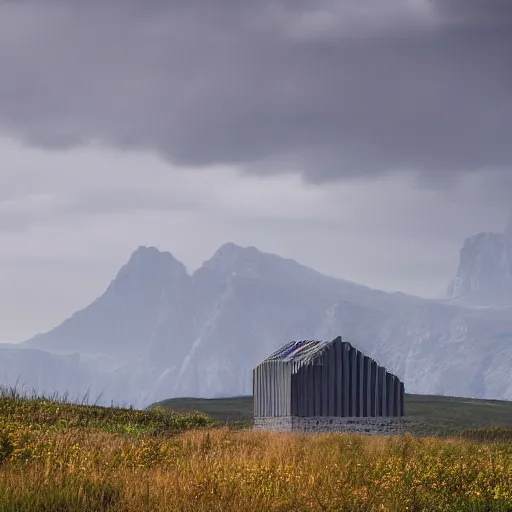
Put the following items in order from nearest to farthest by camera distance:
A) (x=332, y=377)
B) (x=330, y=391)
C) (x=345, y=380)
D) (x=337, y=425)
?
(x=337, y=425), (x=330, y=391), (x=332, y=377), (x=345, y=380)

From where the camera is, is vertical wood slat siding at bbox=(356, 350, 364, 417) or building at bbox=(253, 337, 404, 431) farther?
vertical wood slat siding at bbox=(356, 350, 364, 417)

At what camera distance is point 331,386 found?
39.4 m

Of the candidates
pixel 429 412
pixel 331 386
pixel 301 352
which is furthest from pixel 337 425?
pixel 429 412

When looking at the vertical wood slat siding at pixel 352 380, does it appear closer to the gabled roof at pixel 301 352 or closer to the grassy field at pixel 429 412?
the gabled roof at pixel 301 352

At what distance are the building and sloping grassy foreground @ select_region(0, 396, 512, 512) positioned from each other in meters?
13.9

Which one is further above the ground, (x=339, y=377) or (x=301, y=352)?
(x=301, y=352)

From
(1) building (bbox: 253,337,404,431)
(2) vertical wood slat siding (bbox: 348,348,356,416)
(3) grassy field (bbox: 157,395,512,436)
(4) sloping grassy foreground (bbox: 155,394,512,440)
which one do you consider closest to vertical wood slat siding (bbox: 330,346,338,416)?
(1) building (bbox: 253,337,404,431)

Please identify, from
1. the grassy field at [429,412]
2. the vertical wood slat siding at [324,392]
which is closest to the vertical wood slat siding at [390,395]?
the vertical wood slat siding at [324,392]

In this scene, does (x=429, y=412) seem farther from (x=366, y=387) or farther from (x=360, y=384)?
(x=360, y=384)

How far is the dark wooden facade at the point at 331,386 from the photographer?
39.0 m

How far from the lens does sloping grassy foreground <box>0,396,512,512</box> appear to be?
13727 millimetres

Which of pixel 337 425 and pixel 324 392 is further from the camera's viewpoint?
pixel 324 392

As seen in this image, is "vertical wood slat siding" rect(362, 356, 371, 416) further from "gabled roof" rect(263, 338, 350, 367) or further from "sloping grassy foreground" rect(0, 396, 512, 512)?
"sloping grassy foreground" rect(0, 396, 512, 512)

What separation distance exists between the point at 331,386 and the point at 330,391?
0.22 meters
